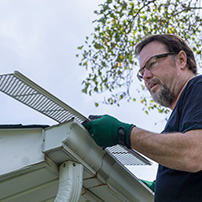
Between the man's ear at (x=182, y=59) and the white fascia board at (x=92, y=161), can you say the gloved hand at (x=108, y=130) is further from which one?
the man's ear at (x=182, y=59)

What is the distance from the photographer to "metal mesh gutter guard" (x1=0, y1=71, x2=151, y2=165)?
2.30 meters

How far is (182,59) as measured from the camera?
285 cm

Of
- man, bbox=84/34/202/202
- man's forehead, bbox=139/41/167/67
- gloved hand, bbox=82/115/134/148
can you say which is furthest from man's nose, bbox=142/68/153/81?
gloved hand, bbox=82/115/134/148

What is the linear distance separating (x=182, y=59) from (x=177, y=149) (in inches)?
41.9

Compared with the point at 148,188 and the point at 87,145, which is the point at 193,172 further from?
the point at 148,188

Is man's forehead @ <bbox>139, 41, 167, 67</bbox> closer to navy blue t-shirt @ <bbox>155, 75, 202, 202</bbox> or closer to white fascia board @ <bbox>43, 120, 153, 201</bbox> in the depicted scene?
navy blue t-shirt @ <bbox>155, 75, 202, 202</bbox>

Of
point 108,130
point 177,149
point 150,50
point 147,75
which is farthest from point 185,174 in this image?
point 150,50

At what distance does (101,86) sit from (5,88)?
6.38 meters

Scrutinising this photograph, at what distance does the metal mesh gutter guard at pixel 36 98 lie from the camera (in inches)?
90.6

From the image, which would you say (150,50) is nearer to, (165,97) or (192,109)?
(165,97)

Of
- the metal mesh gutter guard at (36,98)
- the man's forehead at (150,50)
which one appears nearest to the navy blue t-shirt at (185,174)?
the metal mesh gutter guard at (36,98)

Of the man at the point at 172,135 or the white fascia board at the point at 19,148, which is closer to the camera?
the man at the point at 172,135

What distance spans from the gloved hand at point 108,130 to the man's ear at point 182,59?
80cm

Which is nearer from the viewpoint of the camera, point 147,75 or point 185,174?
point 185,174
